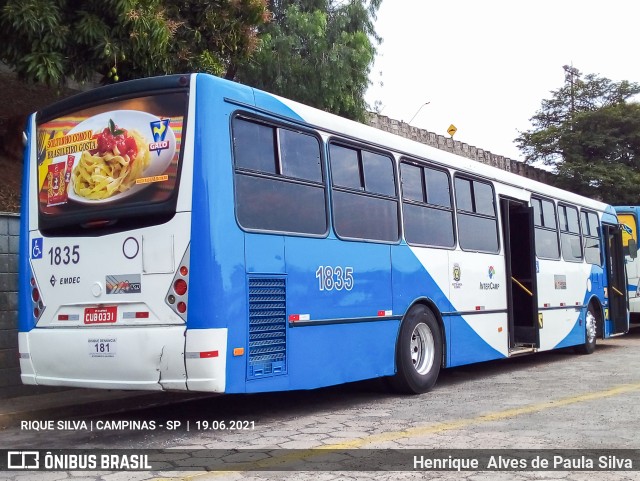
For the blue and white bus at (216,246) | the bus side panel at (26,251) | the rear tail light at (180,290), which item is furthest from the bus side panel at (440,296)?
the bus side panel at (26,251)

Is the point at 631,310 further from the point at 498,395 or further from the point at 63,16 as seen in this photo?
the point at 63,16

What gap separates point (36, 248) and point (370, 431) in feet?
11.6

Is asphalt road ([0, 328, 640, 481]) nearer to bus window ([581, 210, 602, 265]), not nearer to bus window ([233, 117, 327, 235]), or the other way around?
bus window ([233, 117, 327, 235])

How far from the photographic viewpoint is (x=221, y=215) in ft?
20.3

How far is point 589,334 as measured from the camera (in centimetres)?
1395

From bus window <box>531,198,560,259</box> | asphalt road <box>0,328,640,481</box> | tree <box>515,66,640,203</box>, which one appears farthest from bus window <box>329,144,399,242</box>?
tree <box>515,66,640,203</box>

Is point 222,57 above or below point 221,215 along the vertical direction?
above

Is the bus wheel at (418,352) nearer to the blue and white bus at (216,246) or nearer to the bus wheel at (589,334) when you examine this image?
the blue and white bus at (216,246)

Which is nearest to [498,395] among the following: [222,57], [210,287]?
[210,287]

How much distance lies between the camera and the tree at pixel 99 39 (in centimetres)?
851

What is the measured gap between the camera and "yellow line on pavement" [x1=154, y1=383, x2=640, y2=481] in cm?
539


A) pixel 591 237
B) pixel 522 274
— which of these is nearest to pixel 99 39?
pixel 522 274

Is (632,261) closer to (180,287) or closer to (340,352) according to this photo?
(340,352)

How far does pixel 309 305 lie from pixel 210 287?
4.39 feet
